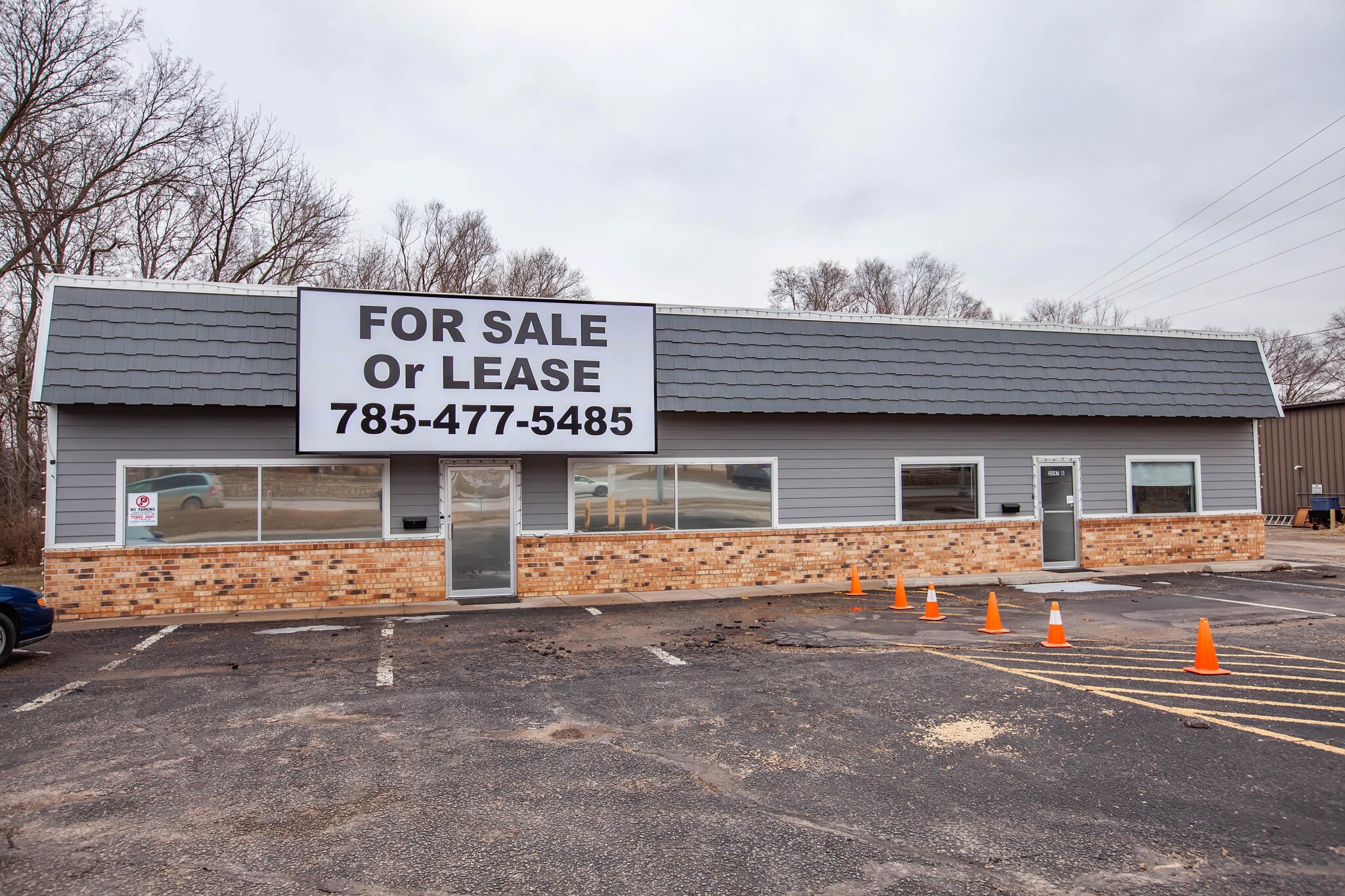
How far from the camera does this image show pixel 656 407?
14.1 metres

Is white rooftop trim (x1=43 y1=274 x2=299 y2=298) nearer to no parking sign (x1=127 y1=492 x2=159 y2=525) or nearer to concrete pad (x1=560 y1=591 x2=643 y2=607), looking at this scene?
no parking sign (x1=127 y1=492 x2=159 y2=525)

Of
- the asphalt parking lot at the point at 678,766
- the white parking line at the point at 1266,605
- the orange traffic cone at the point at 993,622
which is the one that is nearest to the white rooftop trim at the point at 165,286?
the asphalt parking lot at the point at 678,766

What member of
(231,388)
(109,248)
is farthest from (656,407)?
(109,248)

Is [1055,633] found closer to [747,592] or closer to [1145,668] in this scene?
[1145,668]

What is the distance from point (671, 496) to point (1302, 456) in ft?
90.8

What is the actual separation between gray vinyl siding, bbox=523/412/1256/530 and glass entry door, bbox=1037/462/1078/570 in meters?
0.26

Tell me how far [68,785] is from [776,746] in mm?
4729

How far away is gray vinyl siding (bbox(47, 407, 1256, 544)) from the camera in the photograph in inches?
483

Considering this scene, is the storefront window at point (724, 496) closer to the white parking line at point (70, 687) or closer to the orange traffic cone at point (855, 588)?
the orange traffic cone at point (855, 588)

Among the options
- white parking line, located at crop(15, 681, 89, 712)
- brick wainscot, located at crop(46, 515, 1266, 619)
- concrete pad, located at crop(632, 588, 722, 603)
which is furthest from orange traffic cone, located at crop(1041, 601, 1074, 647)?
white parking line, located at crop(15, 681, 89, 712)

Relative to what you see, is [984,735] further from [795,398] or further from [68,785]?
[795,398]

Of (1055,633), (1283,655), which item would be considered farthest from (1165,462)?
(1055,633)

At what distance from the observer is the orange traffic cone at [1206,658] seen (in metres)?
8.17

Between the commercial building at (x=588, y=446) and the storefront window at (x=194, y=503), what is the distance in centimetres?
3
